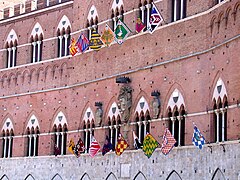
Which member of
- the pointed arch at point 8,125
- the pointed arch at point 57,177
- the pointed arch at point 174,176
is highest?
the pointed arch at point 8,125

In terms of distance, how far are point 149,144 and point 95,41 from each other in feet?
18.4

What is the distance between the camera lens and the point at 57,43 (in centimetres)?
3603

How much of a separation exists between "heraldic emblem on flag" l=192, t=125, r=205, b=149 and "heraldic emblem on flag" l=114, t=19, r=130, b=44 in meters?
5.87

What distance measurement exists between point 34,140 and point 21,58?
4.06 m

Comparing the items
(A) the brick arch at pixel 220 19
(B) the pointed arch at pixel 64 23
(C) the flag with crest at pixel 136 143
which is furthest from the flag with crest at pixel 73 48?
(A) the brick arch at pixel 220 19

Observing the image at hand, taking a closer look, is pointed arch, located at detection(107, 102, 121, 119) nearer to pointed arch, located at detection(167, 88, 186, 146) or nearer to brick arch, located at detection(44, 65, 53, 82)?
pointed arch, located at detection(167, 88, 186, 146)

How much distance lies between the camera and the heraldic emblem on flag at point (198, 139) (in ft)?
81.7

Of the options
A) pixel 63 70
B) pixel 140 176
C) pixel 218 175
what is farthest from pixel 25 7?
pixel 218 175

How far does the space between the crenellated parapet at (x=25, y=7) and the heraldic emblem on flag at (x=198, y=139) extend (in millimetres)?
12902

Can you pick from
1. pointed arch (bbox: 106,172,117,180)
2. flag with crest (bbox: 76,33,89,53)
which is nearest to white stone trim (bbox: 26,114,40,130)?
flag with crest (bbox: 76,33,89,53)

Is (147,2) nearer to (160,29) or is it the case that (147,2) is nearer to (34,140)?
(160,29)

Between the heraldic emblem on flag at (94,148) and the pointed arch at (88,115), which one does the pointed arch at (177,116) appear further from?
the pointed arch at (88,115)

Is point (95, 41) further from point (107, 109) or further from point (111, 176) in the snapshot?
point (111, 176)

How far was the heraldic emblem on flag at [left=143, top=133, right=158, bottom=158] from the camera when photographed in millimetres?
27656
